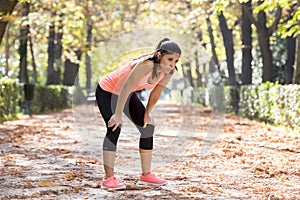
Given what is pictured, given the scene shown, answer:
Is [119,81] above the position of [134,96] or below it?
above

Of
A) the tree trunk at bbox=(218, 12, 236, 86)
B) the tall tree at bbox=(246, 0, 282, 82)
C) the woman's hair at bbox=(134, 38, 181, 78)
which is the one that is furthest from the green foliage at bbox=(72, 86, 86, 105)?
the tree trunk at bbox=(218, 12, 236, 86)

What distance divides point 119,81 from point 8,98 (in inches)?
552

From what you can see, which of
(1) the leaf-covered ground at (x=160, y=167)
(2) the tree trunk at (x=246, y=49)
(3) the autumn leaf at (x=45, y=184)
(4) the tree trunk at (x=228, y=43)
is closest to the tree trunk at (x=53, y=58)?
(4) the tree trunk at (x=228, y=43)

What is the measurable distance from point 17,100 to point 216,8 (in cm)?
1143

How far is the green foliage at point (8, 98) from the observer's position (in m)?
18.7

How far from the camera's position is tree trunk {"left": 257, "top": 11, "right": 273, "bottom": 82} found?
21812 mm

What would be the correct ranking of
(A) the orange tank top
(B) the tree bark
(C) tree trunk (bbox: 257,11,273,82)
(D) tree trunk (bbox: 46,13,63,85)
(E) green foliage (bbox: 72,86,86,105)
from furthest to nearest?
(B) the tree bark
(D) tree trunk (bbox: 46,13,63,85)
(C) tree trunk (bbox: 257,11,273,82)
(E) green foliage (bbox: 72,86,86,105)
(A) the orange tank top

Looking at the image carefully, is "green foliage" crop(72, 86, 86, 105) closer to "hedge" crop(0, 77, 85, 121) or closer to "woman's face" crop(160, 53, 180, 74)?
"hedge" crop(0, 77, 85, 121)

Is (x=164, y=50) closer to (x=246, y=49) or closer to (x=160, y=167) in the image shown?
(x=160, y=167)

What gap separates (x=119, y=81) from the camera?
20.8 ft

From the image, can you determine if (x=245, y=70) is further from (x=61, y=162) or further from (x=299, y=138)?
(x=61, y=162)

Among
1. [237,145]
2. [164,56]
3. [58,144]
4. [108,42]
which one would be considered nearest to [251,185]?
[164,56]

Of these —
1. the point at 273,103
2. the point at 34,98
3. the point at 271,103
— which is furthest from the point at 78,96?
the point at 34,98

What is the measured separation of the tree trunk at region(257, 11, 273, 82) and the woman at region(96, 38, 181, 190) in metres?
15.8
